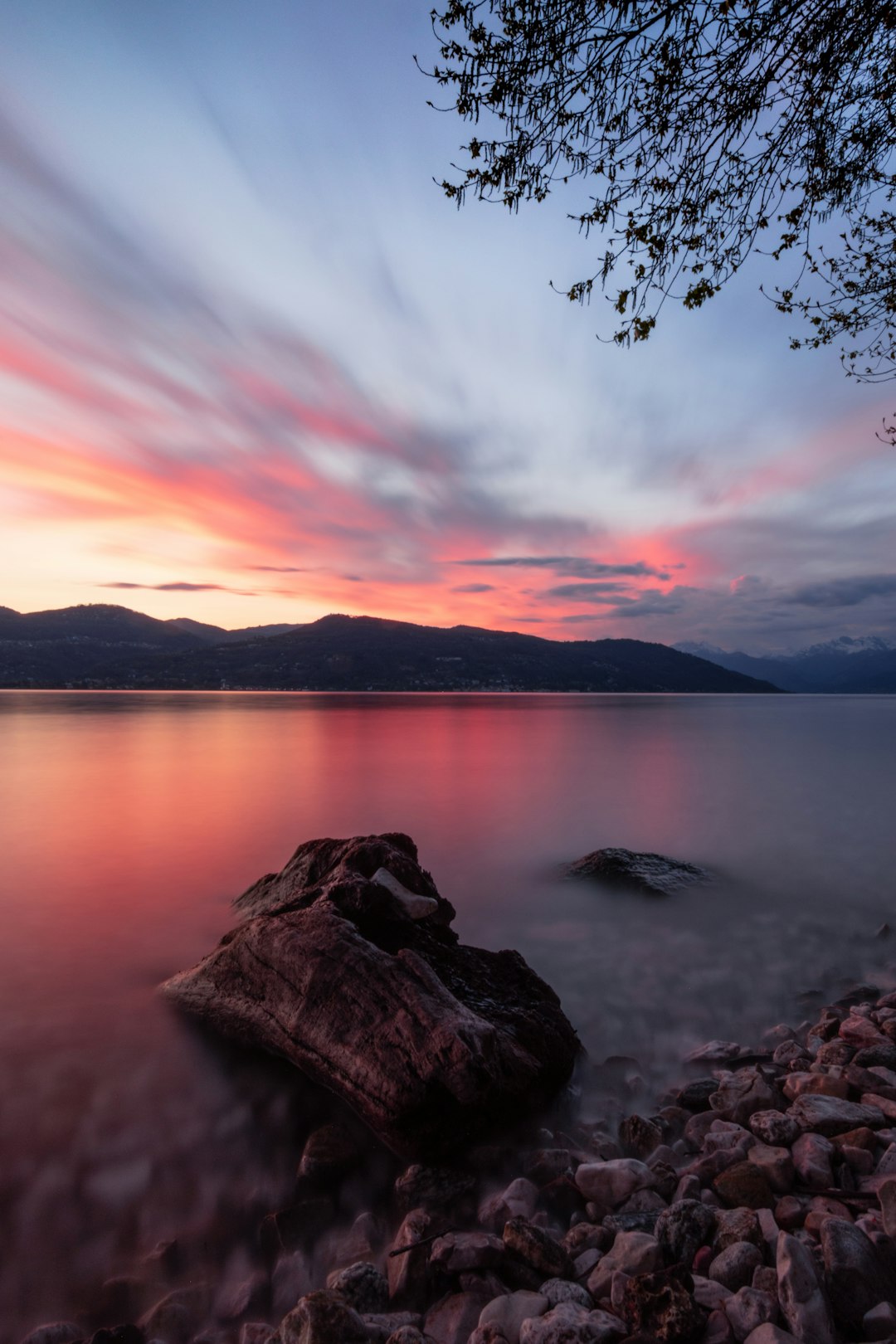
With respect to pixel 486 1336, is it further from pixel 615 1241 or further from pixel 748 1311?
pixel 748 1311

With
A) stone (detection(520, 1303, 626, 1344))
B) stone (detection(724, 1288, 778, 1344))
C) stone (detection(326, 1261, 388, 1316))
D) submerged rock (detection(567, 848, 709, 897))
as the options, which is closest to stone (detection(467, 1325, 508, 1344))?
stone (detection(520, 1303, 626, 1344))

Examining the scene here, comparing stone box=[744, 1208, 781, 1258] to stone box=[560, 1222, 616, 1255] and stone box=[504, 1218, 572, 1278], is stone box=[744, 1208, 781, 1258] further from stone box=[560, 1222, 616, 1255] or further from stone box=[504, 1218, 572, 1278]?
stone box=[504, 1218, 572, 1278]

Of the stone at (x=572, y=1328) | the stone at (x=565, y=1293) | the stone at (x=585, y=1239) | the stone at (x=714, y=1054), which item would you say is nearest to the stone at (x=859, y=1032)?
the stone at (x=714, y=1054)

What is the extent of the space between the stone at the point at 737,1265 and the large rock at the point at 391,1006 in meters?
2.02

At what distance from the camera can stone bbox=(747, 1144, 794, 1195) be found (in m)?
4.20

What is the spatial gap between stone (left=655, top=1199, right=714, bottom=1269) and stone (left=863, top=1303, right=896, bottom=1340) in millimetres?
891

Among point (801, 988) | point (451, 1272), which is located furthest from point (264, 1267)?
point (801, 988)

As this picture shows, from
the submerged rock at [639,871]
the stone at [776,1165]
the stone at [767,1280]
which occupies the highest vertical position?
the stone at [767,1280]

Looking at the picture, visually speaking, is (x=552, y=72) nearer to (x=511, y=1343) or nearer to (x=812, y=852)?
(x=511, y=1343)

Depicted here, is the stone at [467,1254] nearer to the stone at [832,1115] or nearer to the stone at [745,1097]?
the stone at [745,1097]

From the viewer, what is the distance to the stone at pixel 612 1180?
436 cm

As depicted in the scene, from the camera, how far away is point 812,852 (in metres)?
16.3

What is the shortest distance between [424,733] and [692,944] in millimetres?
48537

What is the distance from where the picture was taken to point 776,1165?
428cm
